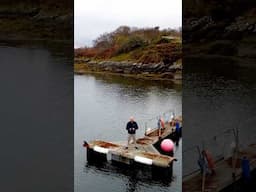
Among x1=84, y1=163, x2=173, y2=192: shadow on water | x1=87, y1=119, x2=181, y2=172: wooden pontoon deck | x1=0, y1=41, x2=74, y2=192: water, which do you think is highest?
x1=0, y1=41, x2=74, y2=192: water

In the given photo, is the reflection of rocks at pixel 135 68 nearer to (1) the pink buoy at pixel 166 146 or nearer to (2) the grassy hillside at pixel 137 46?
(2) the grassy hillside at pixel 137 46

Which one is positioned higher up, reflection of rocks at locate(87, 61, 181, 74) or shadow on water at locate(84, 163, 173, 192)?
reflection of rocks at locate(87, 61, 181, 74)

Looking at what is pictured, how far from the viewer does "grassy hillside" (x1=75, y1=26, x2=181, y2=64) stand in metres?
7.72

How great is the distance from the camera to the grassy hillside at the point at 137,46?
772cm

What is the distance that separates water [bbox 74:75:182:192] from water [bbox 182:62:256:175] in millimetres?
1399

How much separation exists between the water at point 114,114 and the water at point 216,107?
4.59 ft

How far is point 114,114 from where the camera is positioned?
758 cm

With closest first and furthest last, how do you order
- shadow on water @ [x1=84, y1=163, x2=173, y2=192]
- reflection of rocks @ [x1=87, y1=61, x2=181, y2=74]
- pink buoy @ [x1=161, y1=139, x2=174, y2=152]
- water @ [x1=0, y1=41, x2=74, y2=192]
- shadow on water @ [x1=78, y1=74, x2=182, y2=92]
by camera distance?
1. water @ [x1=0, y1=41, x2=74, y2=192]
2. shadow on water @ [x1=84, y1=163, x2=173, y2=192]
3. pink buoy @ [x1=161, y1=139, x2=174, y2=152]
4. shadow on water @ [x1=78, y1=74, x2=182, y2=92]
5. reflection of rocks @ [x1=87, y1=61, x2=181, y2=74]

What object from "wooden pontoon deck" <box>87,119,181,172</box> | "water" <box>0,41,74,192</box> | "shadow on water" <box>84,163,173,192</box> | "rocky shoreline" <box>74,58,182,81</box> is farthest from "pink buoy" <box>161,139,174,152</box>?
"water" <box>0,41,74,192</box>

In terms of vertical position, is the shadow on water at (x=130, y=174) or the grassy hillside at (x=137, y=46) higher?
the grassy hillside at (x=137, y=46)

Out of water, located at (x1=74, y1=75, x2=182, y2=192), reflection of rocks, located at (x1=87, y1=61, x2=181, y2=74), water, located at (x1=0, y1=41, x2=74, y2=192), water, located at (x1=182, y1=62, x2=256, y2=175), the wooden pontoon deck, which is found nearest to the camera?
water, located at (x1=0, y1=41, x2=74, y2=192)

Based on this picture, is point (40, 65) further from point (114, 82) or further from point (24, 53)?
point (114, 82)

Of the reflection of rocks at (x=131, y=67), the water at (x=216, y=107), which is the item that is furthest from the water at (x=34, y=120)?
the reflection of rocks at (x=131, y=67)

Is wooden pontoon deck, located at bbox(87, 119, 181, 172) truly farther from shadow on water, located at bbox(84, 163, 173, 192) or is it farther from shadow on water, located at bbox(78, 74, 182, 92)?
shadow on water, located at bbox(78, 74, 182, 92)
